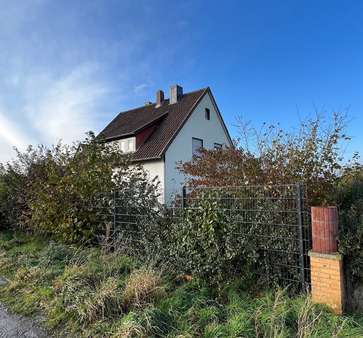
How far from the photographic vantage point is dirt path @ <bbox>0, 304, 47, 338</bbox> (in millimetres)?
3295

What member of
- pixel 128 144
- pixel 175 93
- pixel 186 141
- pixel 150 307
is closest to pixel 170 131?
pixel 186 141

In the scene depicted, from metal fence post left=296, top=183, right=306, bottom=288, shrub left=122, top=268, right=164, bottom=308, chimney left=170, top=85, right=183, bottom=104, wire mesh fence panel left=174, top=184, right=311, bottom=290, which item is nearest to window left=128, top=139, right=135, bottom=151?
chimney left=170, top=85, right=183, bottom=104

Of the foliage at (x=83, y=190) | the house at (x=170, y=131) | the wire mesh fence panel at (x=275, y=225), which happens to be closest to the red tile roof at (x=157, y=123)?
the house at (x=170, y=131)

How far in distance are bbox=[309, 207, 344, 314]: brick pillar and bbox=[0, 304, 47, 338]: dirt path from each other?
3.29 metres

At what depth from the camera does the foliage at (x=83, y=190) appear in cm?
719

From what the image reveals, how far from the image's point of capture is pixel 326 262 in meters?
3.84

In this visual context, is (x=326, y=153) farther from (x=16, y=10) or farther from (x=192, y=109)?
(x=192, y=109)

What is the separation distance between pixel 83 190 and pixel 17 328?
13.3 feet

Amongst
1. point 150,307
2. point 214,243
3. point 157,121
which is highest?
point 157,121

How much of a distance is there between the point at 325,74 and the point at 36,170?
9.29 metres

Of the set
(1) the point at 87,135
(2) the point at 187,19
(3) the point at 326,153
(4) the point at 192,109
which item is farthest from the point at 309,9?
(4) the point at 192,109

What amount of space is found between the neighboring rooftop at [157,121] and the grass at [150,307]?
12.2 m

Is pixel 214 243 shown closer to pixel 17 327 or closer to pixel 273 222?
pixel 273 222

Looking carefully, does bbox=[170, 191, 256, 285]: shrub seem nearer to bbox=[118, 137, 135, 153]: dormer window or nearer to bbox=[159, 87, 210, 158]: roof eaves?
bbox=[159, 87, 210, 158]: roof eaves
